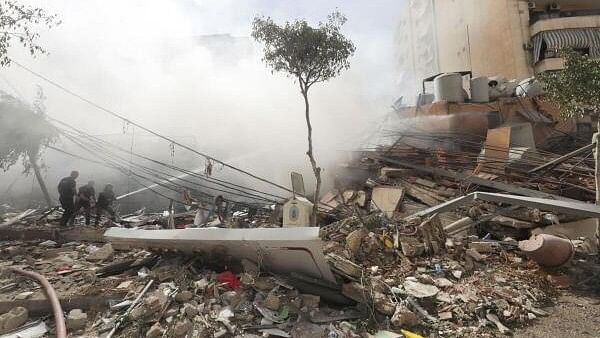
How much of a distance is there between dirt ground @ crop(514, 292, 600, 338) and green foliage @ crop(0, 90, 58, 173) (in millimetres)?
12912

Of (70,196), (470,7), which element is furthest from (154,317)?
(470,7)

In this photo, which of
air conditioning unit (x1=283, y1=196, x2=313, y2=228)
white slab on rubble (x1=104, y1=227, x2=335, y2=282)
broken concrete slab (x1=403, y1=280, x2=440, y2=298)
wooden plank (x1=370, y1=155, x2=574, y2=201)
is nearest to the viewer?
white slab on rubble (x1=104, y1=227, x2=335, y2=282)

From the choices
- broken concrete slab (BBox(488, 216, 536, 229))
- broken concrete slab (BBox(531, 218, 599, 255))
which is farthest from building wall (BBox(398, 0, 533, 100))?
broken concrete slab (BBox(488, 216, 536, 229))

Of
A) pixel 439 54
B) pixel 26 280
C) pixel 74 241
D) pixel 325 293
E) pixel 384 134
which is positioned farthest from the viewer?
pixel 439 54

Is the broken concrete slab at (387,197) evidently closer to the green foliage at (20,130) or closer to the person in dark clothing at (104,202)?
the person in dark clothing at (104,202)

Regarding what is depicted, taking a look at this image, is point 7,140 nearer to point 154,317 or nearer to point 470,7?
point 154,317

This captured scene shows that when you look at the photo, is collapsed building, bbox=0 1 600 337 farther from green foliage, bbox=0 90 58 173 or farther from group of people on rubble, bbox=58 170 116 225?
green foliage, bbox=0 90 58 173

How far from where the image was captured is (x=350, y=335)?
4.02m

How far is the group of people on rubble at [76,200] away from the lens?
8961mm

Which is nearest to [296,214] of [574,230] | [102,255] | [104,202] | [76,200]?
[102,255]

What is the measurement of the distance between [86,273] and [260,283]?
2828 mm

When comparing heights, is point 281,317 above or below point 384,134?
below

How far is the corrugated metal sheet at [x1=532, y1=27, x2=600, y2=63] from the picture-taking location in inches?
715

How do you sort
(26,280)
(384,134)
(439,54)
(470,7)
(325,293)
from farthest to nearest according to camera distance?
(439,54) < (470,7) < (384,134) < (26,280) < (325,293)
